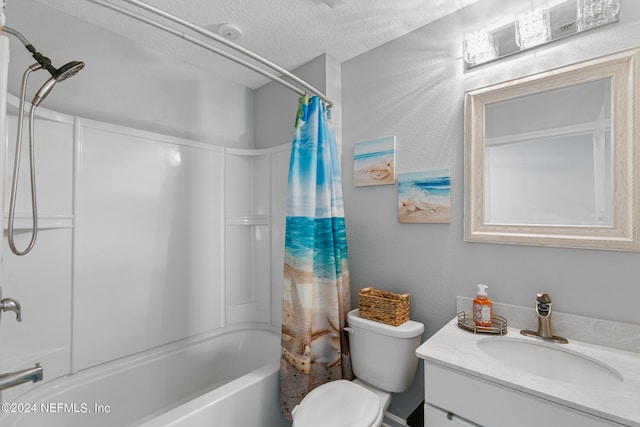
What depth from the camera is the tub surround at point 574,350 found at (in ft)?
2.67

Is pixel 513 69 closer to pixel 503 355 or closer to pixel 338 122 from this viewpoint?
pixel 338 122

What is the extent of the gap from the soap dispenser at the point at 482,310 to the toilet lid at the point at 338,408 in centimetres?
57

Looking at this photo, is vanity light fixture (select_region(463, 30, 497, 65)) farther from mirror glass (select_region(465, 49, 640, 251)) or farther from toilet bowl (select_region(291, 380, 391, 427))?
toilet bowl (select_region(291, 380, 391, 427))

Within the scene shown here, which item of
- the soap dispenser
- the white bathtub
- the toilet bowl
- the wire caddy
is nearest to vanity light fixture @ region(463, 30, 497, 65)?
the soap dispenser

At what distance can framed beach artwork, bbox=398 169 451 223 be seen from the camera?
1.53m

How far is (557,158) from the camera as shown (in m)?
1.23

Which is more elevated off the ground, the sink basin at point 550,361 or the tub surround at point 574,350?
the tub surround at point 574,350

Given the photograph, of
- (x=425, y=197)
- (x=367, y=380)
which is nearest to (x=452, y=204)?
(x=425, y=197)

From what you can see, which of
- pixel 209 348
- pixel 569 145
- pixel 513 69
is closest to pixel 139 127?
pixel 209 348

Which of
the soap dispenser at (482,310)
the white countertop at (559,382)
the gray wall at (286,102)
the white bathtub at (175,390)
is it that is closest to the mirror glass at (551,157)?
the soap dispenser at (482,310)

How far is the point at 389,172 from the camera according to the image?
174 centimetres

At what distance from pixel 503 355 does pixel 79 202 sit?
2.22 meters

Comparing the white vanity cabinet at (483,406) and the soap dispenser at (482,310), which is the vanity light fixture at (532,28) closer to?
the soap dispenser at (482,310)

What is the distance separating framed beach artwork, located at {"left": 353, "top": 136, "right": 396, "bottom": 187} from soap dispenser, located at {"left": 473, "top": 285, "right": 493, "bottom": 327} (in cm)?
75
